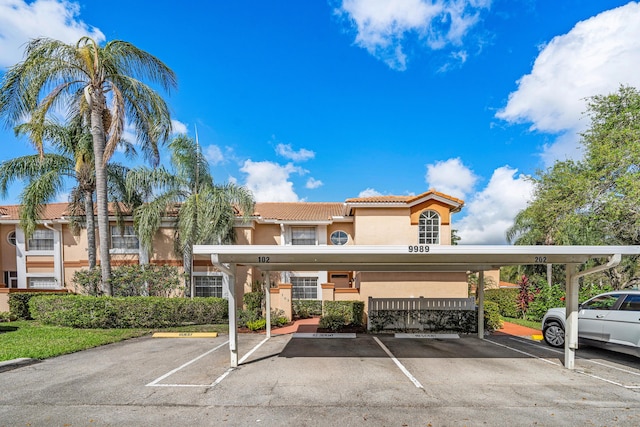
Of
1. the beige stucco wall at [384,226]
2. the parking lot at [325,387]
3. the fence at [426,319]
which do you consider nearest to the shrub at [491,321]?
the fence at [426,319]

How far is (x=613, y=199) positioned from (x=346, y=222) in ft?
42.8

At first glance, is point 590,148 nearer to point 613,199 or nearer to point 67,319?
point 613,199

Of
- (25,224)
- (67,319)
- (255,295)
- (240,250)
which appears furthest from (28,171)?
(240,250)

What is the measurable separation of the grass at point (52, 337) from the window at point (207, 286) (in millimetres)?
4602

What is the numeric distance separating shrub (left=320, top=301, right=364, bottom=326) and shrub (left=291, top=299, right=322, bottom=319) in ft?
11.3

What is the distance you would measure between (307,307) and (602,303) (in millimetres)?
12797

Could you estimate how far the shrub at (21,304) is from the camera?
15.3 metres

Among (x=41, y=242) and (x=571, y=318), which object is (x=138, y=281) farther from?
(x=571, y=318)

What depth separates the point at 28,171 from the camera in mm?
15422

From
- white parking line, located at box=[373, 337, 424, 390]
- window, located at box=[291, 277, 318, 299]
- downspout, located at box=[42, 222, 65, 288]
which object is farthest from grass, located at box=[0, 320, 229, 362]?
white parking line, located at box=[373, 337, 424, 390]

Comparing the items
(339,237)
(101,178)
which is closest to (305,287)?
(339,237)

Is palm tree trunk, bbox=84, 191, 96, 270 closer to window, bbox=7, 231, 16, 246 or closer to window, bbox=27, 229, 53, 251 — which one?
window, bbox=27, 229, 53, 251

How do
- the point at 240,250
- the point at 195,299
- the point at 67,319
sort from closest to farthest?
the point at 240,250 < the point at 67,319 < the point at 195,299

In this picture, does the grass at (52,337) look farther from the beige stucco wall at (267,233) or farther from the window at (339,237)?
the window at (339,237)
